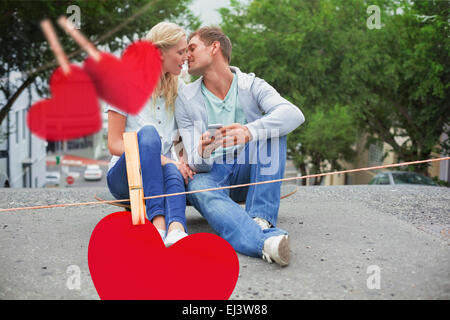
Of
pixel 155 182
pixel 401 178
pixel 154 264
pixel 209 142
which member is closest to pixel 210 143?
pixel 209 142

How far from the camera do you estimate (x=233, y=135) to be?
2596mm

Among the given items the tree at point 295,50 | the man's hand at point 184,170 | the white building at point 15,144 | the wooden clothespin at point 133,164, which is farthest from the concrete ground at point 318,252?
the tree at point 295,50

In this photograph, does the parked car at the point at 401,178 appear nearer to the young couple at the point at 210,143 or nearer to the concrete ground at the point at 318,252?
the concrete ground at the point at 318,252

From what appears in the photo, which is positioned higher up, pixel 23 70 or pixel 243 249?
pixel 23 70

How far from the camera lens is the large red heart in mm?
2027

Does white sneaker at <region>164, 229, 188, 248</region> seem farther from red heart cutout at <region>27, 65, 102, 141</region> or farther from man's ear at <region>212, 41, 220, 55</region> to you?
man's ear at <region>212, 41, 220, 55</region>

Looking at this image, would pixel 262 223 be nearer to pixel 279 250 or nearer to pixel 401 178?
pixel 279 250

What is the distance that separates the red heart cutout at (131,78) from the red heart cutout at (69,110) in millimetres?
79

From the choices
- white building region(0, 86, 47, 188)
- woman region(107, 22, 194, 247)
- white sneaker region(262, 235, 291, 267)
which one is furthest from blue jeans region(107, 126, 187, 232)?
white building region(0, 86, 47, 188)

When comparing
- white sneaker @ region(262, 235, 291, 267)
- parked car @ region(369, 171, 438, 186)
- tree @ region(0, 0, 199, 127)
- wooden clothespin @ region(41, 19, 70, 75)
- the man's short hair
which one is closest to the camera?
wooden clothespin @ region(41, 19, 70, 75)

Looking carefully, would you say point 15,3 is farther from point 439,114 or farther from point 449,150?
point 449,150
